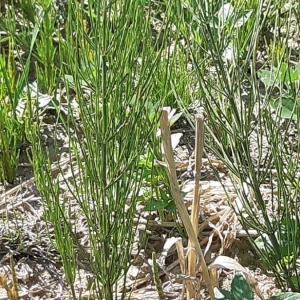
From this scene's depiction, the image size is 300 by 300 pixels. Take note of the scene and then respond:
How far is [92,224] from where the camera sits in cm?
150

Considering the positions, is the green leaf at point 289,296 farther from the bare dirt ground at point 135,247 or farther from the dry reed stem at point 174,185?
the bare dirt ground at point 135,247

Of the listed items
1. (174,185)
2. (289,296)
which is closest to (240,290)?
(289,296)

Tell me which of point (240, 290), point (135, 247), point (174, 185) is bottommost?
point (135, 247)

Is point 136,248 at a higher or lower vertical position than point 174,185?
lower

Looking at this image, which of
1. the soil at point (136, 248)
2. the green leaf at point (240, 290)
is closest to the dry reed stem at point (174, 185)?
the green leaf at point (240, 290)

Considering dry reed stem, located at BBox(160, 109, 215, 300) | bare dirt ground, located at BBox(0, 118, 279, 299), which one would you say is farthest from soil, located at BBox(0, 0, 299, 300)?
dry reed stem, located at BBox(160, 109, 215, 300)

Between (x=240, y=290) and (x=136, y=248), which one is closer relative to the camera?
(x=240, y=290)

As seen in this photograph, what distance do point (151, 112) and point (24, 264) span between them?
0.56m

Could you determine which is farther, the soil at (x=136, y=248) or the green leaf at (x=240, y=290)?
the soil at (x=136, y=248)

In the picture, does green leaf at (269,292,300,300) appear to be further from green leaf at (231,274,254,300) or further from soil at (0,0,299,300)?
soil at (0,0,299,300)

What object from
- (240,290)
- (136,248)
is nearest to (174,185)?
(240,290)

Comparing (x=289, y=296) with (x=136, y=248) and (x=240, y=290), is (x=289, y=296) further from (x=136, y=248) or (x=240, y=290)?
(x=136, y=248)

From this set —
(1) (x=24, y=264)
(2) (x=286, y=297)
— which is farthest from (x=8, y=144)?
(2) (x=286, y=297)

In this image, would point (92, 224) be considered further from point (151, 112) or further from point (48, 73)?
point (48, 73)
